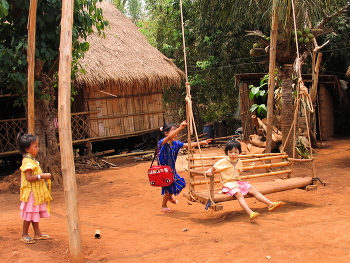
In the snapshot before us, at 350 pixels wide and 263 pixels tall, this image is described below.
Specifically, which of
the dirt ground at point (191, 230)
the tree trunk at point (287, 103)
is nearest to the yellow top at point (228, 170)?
the dirt ground at point (191, 230)

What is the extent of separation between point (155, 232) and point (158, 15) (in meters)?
13.9

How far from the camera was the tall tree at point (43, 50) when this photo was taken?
6.88m

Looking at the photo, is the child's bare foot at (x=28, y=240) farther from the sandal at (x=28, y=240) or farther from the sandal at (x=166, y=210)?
the sandal at (x=166, y=210)

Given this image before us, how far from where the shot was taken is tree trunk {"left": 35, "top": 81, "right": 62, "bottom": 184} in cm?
774

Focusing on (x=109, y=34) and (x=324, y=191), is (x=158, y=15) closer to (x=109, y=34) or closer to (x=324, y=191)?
(x=109, y=34)

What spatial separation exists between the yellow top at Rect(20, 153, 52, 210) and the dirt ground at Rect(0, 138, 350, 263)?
473 mm

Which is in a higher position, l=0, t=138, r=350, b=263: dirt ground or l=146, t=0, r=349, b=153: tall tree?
l=146, t=0, r=349, b=153: tall tree

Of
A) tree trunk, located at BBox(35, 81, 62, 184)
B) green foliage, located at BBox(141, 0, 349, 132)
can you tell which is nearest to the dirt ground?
tree trunk, located at BBox(35, 81, 62, 184)

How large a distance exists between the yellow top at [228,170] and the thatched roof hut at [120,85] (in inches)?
259

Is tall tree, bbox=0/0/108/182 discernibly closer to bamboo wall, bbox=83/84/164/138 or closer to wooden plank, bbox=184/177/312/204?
bamboo wall, bbox=83/84/164/138

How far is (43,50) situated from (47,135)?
74.2 inches

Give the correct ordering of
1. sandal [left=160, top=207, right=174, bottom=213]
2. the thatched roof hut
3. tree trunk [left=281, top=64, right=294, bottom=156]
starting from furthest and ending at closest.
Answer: the thatched roof hut → tree trunk [left=281, top=64, right=294, bottom=156] → sandal [left=160, top=207, right=174, bottom=213]

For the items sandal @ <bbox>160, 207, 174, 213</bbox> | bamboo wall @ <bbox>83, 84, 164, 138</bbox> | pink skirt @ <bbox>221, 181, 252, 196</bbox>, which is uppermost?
bamboo wall @ <bbox>83, 84, 164, 138</bbox>

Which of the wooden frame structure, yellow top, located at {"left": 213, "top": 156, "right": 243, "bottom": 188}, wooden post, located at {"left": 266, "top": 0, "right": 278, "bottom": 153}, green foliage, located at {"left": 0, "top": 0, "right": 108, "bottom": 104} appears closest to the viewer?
yellow top, located at {"left": 213, "top": 156, "right": 243, "bottom": 188}
